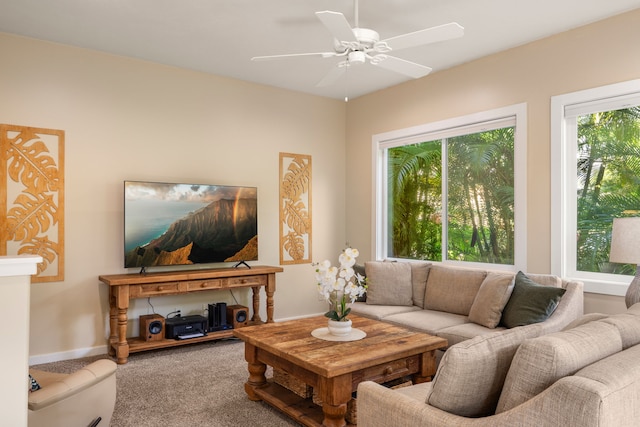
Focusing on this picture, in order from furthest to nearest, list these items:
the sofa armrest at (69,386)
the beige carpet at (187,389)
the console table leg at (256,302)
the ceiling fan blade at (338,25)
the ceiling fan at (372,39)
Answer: the console table leg at (256,302) < the beige carpet at (187,389) < the ceiling fan at (372,39) < the ceiling fan blade at (338,25) < the sofa armrest at (69,386)

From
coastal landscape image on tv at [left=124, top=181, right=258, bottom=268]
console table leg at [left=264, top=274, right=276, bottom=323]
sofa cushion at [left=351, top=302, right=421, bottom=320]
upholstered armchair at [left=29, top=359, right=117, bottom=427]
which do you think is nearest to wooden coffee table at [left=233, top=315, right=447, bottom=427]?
sofa cushion at [left=351, top=302, right=421, bottom=320]

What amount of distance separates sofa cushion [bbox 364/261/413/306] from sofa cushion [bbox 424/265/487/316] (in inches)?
7.8

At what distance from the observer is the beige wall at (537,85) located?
351 cm

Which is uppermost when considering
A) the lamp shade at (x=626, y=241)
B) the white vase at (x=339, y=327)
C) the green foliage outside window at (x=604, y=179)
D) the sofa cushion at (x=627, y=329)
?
the green foliage outside window at (x=604, y=179)

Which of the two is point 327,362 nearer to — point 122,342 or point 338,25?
point 338,25

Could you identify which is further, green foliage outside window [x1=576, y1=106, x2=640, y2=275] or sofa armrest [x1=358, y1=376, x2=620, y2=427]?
green foliage outside window [x1=576, y1=106, x2=640, y2=275]

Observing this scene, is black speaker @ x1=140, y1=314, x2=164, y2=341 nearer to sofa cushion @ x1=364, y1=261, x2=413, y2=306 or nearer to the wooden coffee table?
the wooden coffee table

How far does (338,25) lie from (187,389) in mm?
2684

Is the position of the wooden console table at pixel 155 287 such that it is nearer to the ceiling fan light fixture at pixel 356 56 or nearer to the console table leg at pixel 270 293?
the console table leg at pixel 270 293

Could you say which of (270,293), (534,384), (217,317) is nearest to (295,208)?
(270,293)

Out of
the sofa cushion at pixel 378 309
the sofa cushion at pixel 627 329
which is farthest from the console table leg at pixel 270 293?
the sofa cushion at pixel 627 329

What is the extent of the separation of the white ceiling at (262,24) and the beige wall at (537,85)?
13 cm

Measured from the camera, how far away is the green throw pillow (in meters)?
3.21

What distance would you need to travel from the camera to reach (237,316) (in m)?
4.71
